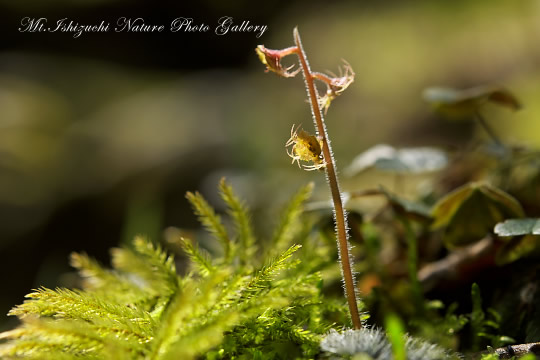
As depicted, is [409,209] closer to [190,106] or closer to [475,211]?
[475,211]

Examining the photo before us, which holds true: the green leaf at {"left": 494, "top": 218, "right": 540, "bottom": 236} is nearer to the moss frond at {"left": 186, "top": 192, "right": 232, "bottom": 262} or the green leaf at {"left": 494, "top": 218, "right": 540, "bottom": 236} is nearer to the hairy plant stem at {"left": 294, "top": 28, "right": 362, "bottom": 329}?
the hairy plant stem at {"left": 294, "top": 28, "right": 362, "bottom": 329}

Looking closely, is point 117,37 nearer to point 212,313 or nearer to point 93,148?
point 93,148

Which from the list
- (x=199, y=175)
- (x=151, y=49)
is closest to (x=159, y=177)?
(x=199, y=175)

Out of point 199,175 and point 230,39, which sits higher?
point 230,39

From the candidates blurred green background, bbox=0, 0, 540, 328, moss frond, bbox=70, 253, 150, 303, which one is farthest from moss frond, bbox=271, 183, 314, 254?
blurred green background, bbox=0, 0, 540, 328

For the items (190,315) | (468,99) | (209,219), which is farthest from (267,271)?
(468,99)

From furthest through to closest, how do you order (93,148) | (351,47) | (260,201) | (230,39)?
1. (230,39)
2. (351,47)
3. (93,148)
4. (260,201)
